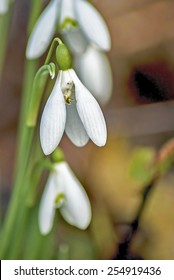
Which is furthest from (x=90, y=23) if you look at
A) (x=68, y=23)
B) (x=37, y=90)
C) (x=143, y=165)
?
(x=143, y=165)

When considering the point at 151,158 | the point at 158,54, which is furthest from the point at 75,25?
the point at 158,54

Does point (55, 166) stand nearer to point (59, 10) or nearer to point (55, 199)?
point (55, 199)

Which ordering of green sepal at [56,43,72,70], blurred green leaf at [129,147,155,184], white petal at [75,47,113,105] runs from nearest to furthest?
green sepal at [56,43,72,70], white petal at [75,47,113,105], blurred green leaf at [129,147,155,184]

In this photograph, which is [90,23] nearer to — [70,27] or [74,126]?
[70,27]

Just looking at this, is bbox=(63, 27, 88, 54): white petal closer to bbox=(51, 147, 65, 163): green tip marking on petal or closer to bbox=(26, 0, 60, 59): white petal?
bbox=(26, 0, 60, 59): white petal

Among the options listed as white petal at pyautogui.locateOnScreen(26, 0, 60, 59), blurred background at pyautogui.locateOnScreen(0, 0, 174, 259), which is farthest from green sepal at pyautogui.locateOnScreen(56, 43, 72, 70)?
blurred background at pyautogui.locateOnScreen(0, 0, 174, 259)

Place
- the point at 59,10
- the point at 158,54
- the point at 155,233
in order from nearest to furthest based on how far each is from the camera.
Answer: the point at 59,10 < the point at 155,233 < the point at 158,54
